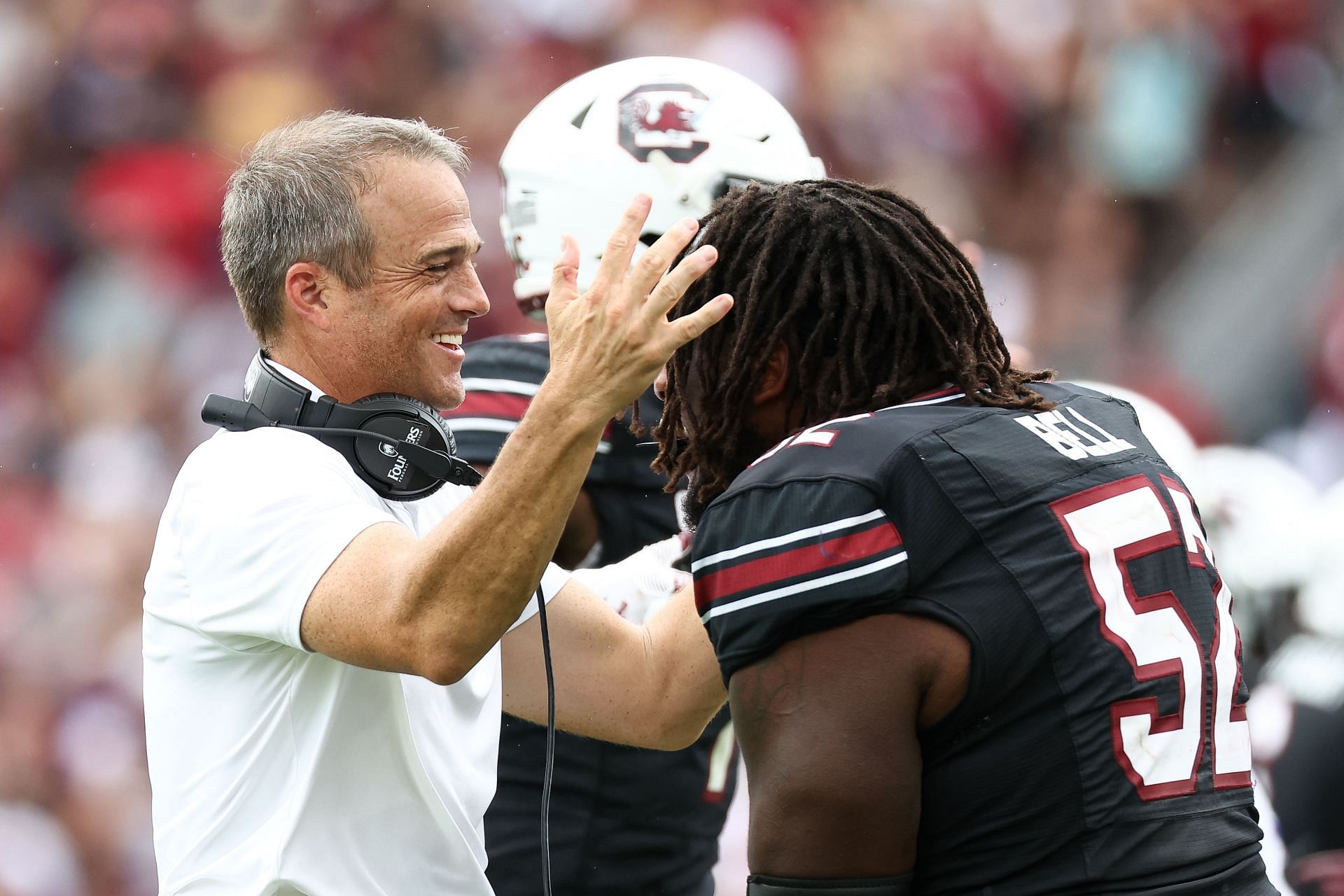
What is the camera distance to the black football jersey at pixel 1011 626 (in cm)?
165

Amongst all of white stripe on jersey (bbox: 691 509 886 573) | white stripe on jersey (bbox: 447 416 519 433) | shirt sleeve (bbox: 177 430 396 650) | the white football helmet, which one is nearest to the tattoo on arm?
white stripe on jersey (bbox: 691 509 886 573)

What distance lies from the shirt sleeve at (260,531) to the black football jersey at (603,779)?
934 mm

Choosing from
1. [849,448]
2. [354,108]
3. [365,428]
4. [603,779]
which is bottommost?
[603,779]

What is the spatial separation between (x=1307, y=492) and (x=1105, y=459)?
10.7 ft

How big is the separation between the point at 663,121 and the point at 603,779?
50.0 inches

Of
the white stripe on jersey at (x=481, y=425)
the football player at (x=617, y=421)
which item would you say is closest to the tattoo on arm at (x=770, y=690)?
the football player at (x=617, y=421)

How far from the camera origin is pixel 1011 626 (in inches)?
65.3

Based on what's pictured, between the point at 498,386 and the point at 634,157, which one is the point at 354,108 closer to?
the point at 634,157

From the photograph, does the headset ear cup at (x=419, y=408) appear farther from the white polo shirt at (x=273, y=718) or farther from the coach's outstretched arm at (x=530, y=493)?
the coach's outstretched arm at (x=530, y=493)

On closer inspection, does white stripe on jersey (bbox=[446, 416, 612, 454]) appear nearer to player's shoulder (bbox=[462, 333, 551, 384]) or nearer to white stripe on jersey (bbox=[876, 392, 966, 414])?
player's shoulder (bbox=[462, 333, 551, 384])

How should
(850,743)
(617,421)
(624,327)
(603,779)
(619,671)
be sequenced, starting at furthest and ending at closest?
(617,421)
(603,779)
(619,671)
(624,327)
(850,743)

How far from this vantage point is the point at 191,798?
1960mm

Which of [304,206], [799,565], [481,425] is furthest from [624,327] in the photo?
[481,425]

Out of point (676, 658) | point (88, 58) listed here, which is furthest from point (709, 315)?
point (88, 58)
